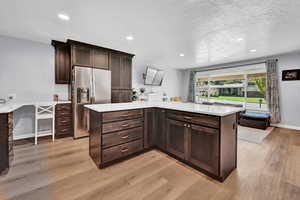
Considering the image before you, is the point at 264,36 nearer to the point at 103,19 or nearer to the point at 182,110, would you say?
the point at 182,110

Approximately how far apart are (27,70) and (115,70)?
2.17 m

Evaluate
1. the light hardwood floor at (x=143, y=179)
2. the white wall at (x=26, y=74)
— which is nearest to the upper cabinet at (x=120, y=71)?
the white wall at (x=26, y=74)

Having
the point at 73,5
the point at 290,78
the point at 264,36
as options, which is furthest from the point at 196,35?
the point at 290,78

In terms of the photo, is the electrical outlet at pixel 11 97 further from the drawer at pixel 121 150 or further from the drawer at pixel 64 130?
the drawer at pixel 121 150

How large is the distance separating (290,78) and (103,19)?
583cm

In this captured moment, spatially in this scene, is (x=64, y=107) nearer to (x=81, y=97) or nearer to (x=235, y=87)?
(x=81, y=97)

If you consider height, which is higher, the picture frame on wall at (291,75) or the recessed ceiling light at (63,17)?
the recessed ceiling light at (63,17)

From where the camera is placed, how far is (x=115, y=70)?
3.91 metres

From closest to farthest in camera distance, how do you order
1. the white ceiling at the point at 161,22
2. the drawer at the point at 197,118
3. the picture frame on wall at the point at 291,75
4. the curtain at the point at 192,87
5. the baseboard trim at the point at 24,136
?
the drawer at the point at 197,118 < the white ceiling at the point at 161,22 < the baseboard trim at the point at 24,136 < the picture frame on wall at the point at 291,75 < the curtain at the point at 192,87

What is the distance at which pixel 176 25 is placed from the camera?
2430 mm

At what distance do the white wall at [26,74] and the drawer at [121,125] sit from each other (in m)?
2.64

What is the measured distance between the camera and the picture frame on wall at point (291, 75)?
404 centimetres

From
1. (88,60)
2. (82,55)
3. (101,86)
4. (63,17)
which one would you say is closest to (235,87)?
(101,86)

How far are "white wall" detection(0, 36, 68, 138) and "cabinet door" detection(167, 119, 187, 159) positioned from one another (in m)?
3.36
